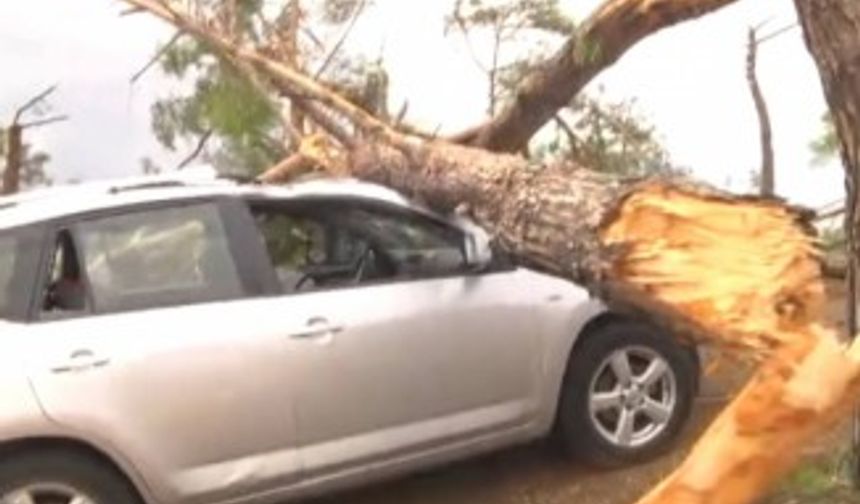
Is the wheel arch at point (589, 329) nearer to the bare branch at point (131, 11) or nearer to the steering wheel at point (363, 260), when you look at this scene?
the steering wheel at point (363, 260)

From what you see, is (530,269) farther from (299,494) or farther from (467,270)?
(299,494)

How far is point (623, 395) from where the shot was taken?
646 cm

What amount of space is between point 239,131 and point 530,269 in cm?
495

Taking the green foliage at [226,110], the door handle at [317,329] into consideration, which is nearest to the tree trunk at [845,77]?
the door handle at [317,329]

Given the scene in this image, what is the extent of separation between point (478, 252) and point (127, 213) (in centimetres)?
154

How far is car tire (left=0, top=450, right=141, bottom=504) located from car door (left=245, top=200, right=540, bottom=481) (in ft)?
2.55

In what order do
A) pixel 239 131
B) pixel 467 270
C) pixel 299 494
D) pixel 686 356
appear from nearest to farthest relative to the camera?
pixel 299 494, pixel 467 270, pixel 686 356, pixel 239 131

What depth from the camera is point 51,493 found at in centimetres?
511

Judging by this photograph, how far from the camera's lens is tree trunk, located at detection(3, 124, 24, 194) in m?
12.9

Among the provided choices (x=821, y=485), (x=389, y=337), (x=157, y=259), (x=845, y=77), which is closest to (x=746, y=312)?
(x=845, y=77)

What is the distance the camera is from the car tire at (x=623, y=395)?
20.9ft

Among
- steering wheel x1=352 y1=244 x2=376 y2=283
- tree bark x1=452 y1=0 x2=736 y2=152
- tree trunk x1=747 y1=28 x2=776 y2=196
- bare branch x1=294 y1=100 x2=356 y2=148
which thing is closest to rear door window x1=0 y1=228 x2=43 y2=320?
steering wheel x1=352 y1=244 x2=376 y2=283

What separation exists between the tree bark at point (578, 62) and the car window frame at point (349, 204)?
217 centimetres

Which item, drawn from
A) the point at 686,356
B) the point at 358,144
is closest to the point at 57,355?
the point at 686,356
